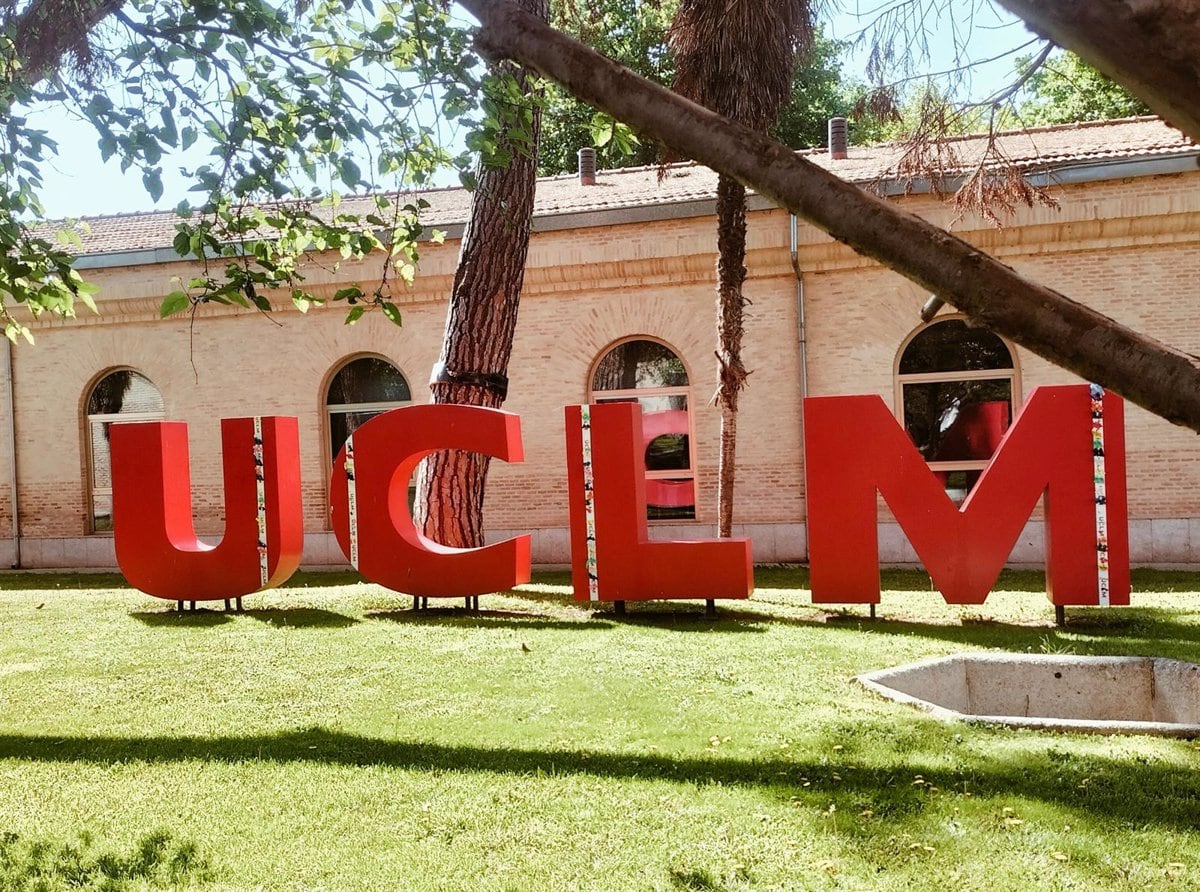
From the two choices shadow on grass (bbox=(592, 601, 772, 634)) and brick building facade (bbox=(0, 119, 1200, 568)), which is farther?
brick building facade (bbox=(0, 119, 1200, 568))

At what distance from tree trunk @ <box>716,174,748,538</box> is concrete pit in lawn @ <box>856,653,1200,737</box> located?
6131mm

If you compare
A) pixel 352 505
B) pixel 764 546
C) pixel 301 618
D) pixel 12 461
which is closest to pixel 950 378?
pixel 764 546

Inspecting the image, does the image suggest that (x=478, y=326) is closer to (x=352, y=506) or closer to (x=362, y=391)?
(x=352, y=506)

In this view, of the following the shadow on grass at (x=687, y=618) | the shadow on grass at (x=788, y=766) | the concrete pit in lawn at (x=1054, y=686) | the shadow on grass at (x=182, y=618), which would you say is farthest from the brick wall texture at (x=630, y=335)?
the shadow on grass at (x=788, y=766)

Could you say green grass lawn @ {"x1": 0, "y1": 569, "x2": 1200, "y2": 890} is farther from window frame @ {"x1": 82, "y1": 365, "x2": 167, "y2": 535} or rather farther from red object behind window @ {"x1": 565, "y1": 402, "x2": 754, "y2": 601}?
window frame @ {"x1": 82, "y1": 365, "x2": 167, "y2": 535}

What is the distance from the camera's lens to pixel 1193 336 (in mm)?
13461

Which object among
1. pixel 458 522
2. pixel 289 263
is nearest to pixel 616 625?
pixel 458 522

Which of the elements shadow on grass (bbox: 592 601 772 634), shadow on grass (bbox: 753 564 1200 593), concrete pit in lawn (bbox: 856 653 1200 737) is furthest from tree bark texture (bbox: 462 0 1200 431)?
shadow on grass (bbox: 753 564 1200 593)

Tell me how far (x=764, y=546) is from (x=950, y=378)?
342 centimetres

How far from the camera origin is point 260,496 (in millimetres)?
10375

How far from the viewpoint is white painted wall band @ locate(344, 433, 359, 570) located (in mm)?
10141

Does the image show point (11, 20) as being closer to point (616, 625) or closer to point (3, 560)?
point (616, 625)

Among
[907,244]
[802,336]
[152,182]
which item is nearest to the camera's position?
[907,244]

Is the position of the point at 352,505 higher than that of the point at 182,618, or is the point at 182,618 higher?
the point at 352,505
